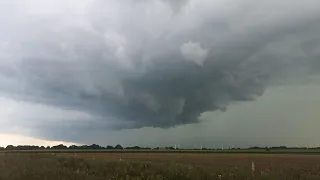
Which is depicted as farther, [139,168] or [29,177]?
[139,168]

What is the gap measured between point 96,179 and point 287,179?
30.4ft

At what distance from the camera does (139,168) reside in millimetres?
24047

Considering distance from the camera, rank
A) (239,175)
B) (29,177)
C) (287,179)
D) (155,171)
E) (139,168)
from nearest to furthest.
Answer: (29,177) → (287,179) → (239,175) → (155,171) → (139,168)

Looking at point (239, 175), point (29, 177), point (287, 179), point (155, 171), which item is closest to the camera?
point (29, 177)

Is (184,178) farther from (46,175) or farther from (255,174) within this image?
(46,175)

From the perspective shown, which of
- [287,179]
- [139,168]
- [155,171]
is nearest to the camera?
[287,179]

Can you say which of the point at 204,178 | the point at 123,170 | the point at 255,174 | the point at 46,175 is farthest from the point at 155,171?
the point at 46,175

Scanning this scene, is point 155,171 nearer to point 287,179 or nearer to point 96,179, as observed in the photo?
point 96,179

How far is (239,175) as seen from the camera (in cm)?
1923

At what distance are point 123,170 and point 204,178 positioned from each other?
5.98 m

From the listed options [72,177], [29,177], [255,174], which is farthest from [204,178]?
[29,177]

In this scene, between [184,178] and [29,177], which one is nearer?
[29,177]

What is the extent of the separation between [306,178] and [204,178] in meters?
5.26

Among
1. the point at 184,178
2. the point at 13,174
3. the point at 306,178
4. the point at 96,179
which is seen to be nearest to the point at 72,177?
the point at 96,179
